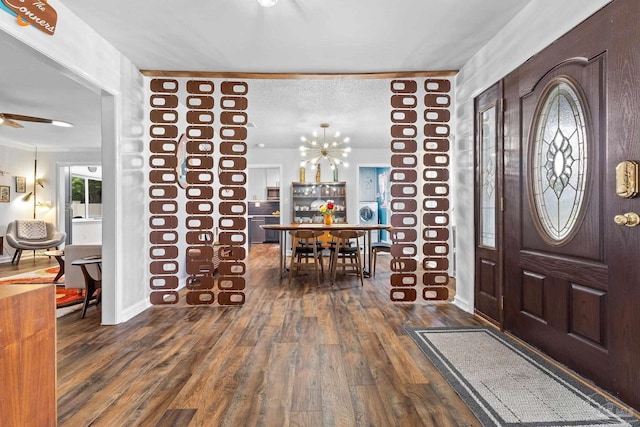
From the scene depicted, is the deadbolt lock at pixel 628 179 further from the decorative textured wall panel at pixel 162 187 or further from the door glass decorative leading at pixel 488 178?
the decorative textured wall panel at pixel 162 187

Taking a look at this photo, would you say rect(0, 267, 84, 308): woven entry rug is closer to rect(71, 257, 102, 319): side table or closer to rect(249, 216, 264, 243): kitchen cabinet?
rect(71, 257, 102, 319): side table

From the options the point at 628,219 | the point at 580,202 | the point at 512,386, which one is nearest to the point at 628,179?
the point at 628,219

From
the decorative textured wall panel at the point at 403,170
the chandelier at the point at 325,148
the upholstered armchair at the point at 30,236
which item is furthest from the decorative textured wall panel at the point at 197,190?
the upholstered armchair at the point at 30,236

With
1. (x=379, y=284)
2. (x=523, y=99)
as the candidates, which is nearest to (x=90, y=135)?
(x=379, y=284)

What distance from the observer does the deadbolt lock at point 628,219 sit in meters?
1.78

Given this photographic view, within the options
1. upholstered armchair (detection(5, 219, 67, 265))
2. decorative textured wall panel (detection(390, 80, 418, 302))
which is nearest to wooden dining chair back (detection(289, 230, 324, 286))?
decorative textured wall panel (detection(390, 80, 418, 302))

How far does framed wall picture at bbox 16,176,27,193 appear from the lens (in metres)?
8.09

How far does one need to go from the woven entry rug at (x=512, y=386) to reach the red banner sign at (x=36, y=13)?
3449 millimetres

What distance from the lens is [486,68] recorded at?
3309 mm

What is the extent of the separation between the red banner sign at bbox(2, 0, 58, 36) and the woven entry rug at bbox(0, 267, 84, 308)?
98.0 inches

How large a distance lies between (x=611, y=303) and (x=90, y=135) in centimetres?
864

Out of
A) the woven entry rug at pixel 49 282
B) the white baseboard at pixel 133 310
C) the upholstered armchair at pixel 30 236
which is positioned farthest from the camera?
the upholstered armchair at pixel 30 236

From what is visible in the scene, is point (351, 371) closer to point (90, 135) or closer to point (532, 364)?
point (532, 364)

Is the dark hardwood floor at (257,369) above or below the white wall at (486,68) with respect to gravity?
below
